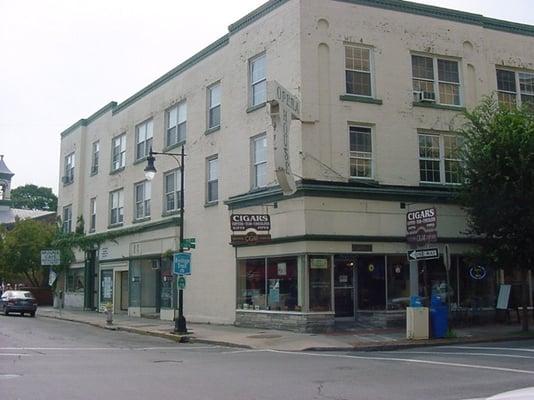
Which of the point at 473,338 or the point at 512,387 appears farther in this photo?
the point at 473,338

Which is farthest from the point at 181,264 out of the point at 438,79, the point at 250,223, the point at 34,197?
the point at 34,197

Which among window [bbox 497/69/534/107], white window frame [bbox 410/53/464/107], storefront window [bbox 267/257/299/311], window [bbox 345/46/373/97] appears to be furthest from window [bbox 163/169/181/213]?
window [bbox 497/69/534/107]

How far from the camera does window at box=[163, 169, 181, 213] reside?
31175 mm

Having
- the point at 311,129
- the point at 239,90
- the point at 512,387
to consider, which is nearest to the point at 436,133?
the point at 311,129

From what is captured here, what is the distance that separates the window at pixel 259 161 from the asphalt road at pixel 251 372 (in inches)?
303

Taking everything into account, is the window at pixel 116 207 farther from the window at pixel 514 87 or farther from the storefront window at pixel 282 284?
the window at pixel 514 87

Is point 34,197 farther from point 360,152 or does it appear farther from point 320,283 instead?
point 320,283

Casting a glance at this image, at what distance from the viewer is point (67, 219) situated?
150 feet

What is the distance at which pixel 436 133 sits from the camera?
2544 cm

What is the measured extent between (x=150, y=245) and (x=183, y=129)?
6048mm

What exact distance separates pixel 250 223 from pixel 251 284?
3.00 meters

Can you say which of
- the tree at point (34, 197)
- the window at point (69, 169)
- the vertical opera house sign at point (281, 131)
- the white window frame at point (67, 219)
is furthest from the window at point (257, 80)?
the tree at point (34, 197)

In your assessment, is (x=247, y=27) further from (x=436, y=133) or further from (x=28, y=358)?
(x=28, y=358)

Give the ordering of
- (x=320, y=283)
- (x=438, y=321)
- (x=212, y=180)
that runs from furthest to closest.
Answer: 1. (x=212, y=180)
2. (x=320, y=283)
3. (x=438, y=321)
